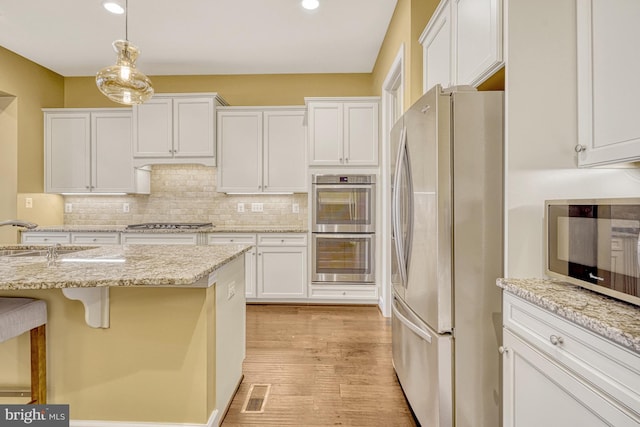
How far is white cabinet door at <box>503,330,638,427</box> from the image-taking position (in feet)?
2.94

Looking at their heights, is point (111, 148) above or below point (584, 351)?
above

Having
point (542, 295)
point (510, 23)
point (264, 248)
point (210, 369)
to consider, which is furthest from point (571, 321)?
point (264, 248)

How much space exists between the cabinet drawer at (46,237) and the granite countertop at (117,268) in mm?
2418

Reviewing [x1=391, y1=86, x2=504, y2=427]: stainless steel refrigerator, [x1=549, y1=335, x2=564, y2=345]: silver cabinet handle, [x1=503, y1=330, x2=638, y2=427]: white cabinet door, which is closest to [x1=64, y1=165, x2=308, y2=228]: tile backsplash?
[x1=391, y1=86, x2=504, y2=427]: stainless steel refrigerator

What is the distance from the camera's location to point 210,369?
1698 millimetres

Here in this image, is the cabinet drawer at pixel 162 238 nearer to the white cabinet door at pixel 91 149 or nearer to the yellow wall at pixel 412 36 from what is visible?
the white cabinet door at pixel 91 149

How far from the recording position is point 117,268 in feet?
5.06

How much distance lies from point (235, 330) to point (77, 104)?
172 inches

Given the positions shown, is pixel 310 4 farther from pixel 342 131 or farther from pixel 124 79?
pixel 124 79

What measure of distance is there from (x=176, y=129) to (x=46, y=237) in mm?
1983

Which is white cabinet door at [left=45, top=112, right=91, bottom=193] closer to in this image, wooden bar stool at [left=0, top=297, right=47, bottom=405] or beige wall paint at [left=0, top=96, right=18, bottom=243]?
beige wall paint at [left=0, top=96, right=18, bottom=243]

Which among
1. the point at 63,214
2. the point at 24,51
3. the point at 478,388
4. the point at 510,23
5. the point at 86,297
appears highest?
the point at 24,51

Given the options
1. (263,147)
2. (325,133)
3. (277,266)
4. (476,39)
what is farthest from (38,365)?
(325,133)

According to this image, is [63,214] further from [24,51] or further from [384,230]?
[384,230]
